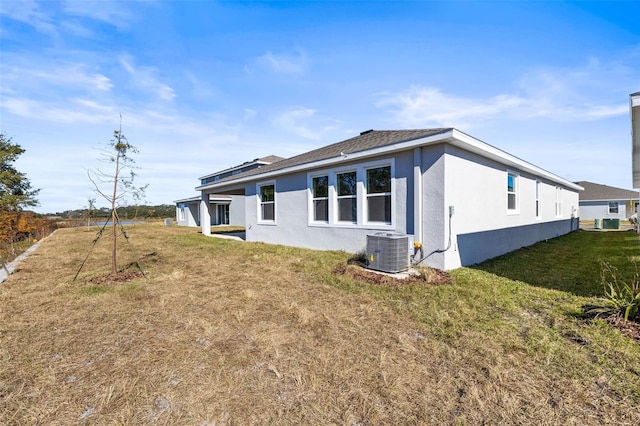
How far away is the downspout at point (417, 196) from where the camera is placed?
6723 mm

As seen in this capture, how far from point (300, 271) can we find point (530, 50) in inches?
324

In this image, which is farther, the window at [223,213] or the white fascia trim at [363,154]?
the window at [223,213]

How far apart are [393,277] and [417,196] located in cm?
209

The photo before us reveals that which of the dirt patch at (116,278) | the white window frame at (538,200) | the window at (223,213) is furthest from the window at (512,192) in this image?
the window at (223,213)

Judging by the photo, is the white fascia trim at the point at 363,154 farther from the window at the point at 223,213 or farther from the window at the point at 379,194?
the window at the point at 223,213

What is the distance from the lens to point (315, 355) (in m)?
2.94

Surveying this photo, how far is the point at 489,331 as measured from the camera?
3395mm

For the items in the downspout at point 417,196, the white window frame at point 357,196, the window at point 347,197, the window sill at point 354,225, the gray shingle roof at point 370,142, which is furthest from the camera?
the window at point 347,197

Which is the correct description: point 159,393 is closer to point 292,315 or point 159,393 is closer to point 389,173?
point 292,315

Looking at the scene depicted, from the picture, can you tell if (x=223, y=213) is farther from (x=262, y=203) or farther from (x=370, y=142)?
(x=370, y=142)

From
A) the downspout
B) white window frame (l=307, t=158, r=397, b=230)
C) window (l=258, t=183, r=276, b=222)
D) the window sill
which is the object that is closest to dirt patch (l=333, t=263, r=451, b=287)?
the downspout

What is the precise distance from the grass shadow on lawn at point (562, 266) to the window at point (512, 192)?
1511 millimetres

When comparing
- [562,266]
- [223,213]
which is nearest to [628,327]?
[562,266]

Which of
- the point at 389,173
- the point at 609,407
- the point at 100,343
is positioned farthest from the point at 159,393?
the point at 389,173
